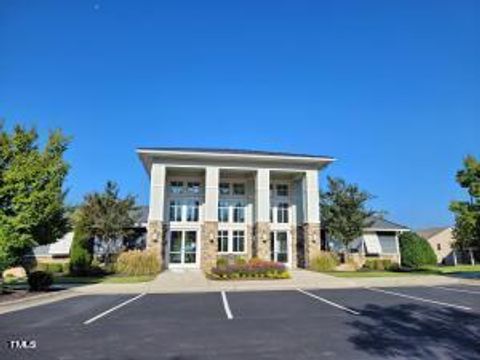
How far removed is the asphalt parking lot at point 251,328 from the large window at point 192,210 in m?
16.7

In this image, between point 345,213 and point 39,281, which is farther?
point 345,213

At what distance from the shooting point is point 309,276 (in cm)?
2386

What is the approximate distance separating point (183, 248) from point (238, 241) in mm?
4173

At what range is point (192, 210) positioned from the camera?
1247 inches

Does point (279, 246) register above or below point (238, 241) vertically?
below

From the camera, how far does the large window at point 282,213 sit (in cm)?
3272

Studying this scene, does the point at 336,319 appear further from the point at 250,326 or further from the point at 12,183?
the point at 12,183

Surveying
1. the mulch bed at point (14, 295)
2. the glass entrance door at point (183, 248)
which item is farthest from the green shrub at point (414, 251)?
the mulch bed at point (14, 295)

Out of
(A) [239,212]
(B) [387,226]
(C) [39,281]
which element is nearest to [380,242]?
(B) [387,226]

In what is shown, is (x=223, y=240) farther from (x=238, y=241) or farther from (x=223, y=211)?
(x=223, y=211)

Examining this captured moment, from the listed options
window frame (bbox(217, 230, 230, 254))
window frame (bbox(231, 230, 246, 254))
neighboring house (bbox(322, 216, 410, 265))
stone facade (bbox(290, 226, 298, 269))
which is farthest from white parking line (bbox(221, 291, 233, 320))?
neighboring house (bbox(322, 216, 410, 265))

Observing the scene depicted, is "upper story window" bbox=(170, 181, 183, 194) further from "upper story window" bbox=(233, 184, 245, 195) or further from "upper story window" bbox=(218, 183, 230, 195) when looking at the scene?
"upper story window" bbox=(233, 184, 245, 195)

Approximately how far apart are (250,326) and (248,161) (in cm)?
2139

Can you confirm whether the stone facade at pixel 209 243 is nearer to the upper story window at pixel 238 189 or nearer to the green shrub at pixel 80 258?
the upper story window at pixel 238 189
